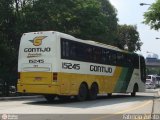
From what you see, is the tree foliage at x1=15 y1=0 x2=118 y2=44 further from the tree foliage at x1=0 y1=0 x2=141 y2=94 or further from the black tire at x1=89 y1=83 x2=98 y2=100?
the black tire at x1=89 y1=83 x2=98 y2=100

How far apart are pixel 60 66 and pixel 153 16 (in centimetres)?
1177

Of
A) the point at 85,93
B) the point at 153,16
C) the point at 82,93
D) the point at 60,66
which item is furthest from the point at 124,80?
the point at 60,66

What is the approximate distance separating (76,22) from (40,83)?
978 inches

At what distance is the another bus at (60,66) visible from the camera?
25328mm

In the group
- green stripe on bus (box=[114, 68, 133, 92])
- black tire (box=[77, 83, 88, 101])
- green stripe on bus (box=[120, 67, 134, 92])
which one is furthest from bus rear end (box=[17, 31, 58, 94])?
green stripe on bus (box=[120, 67, 134, 92])

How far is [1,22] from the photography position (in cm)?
4500

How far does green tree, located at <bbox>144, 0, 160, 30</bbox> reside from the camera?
113 ft

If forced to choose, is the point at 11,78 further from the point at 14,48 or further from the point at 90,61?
the point at 90,61

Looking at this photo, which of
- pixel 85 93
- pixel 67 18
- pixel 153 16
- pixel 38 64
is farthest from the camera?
pixel 67 18

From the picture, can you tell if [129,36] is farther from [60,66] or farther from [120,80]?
[60,66]

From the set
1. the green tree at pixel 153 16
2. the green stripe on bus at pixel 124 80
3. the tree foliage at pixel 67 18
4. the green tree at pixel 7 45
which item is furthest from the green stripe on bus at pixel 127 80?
the green tree at pixel 7 45

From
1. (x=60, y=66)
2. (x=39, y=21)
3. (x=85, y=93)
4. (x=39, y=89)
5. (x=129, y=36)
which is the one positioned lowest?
(x=85, y=93)

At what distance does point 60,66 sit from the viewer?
25.4 meters

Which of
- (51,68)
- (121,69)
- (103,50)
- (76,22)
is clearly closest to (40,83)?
(51,68)
